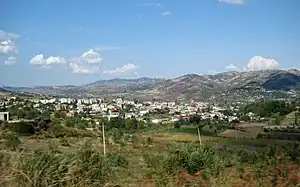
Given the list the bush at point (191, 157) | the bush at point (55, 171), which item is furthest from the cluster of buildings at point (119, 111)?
the bush at point (55, 171)

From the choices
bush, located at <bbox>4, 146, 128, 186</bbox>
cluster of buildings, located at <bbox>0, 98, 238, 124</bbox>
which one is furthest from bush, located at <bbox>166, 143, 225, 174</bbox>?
cluster of buildings, located at <bbox>0, 98, 238, 124</bbox>

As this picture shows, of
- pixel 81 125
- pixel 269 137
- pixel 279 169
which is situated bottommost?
pixel 269 137

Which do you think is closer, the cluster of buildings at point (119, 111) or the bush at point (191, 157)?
the bush at point (191, 157)

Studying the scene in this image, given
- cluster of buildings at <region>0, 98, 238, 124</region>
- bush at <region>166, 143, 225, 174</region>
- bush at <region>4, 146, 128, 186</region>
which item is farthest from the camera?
cluster of buildings at <region>0, 98, 238, 124</region>

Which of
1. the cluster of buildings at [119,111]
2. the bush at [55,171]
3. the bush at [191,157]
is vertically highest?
the bush at [55,171]

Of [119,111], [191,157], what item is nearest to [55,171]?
[191,157]

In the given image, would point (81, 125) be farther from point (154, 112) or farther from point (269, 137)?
point (154, 112)

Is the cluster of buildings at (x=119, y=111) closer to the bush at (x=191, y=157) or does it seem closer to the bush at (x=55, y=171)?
the bush at (x=191, y=157)

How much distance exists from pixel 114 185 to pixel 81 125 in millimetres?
30942

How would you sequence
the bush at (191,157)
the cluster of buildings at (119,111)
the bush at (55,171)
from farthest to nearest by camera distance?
1. the cluster of buildings at (119,111)
2. the bush at (191,157)
3. the bush at (55,171)

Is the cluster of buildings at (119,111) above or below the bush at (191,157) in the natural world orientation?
below

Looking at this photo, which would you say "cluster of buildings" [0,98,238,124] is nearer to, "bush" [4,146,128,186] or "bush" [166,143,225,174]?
"bush" [166,143,225,174]

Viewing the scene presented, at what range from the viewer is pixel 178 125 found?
227 ft

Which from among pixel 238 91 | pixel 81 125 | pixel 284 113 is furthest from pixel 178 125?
pixel 238 91
